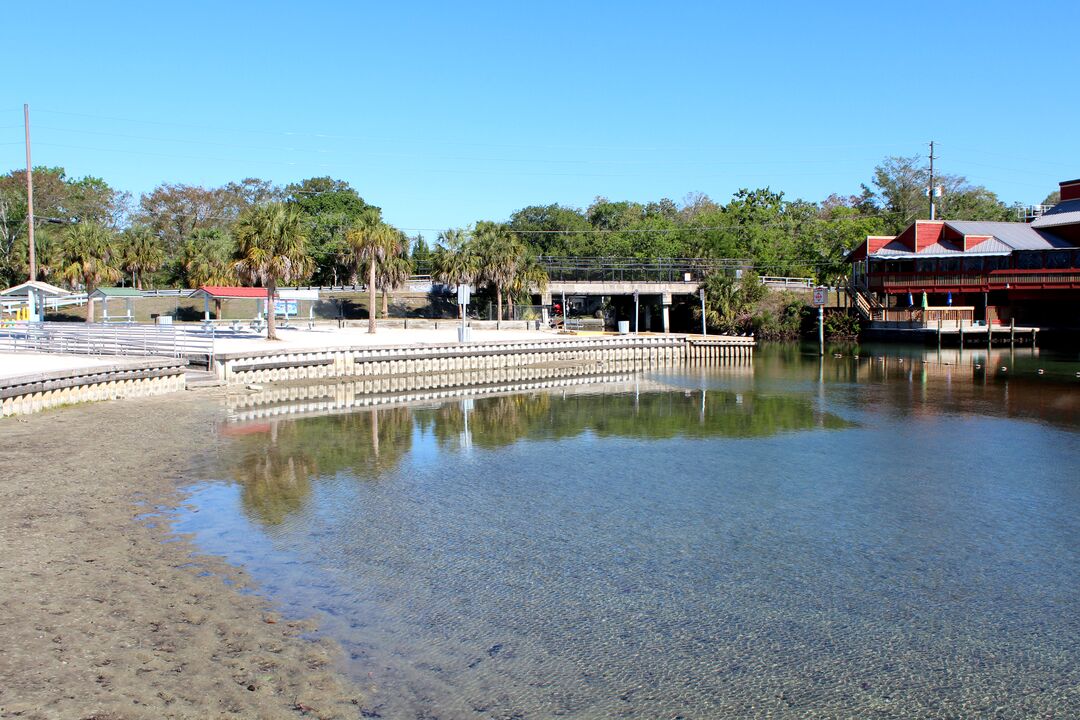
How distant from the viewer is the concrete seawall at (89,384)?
84.2 feet

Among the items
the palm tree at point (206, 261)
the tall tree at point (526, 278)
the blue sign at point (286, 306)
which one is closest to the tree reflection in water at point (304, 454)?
the blue sign at point (286, 306)

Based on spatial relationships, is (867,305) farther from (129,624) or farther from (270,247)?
(129,624)

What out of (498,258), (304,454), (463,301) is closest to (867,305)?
(498,258)

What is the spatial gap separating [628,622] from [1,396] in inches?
840

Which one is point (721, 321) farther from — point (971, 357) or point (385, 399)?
point (385, 399)

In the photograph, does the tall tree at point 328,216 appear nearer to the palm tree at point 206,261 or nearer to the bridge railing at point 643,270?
the palm tree at point 206,261

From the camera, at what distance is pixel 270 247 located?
45406 mm

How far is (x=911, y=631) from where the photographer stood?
10469mm

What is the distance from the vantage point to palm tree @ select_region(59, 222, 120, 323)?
55750 mm

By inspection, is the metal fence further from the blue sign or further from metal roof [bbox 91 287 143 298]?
the blue sign

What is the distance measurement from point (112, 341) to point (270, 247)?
1024cm

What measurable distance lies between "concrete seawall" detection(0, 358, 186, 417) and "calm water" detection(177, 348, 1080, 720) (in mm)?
6646

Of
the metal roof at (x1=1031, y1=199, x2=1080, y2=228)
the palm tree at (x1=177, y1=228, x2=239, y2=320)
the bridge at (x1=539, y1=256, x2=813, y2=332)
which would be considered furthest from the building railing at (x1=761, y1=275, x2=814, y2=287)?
the palm tree at (x1=177, y1=228, x2=239, y2=320)

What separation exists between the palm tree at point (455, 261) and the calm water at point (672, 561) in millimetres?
41989
